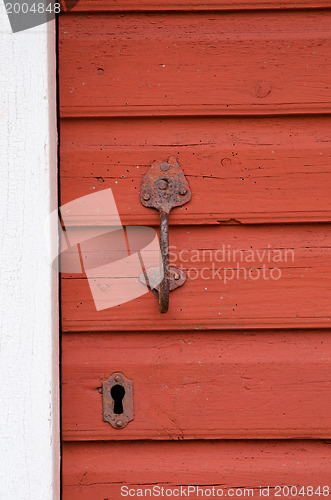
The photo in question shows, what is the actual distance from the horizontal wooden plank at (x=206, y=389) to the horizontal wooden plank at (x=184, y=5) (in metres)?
0.71

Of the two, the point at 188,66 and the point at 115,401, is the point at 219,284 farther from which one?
the point at 188,66

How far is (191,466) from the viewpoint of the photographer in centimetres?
84

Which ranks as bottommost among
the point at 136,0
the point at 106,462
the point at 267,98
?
the point at 106,462

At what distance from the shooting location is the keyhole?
845 mm

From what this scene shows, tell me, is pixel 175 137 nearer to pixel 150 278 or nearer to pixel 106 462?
pixel 150 278

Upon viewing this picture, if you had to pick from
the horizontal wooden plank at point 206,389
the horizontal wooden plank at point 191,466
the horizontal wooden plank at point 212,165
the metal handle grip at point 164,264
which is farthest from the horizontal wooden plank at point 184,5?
the horizontal wooden plank at point 191,466

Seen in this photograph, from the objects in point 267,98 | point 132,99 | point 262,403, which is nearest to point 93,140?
point 132,99

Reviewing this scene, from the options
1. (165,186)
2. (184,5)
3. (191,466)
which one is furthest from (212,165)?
(191,466)

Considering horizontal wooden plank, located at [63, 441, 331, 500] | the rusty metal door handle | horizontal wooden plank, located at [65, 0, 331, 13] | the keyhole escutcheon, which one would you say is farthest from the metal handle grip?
horizontal wooden plank, located at [65, 0, 331, 13]

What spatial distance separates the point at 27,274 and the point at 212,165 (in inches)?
17.5

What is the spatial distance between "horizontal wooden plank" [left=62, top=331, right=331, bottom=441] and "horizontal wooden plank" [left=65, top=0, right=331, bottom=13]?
0.71 m

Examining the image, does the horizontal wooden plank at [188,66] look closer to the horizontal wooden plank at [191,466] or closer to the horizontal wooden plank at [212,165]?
the horizontal wooden plank at [212,165]

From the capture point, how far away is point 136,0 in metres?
0.86

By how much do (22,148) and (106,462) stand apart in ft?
2.20
